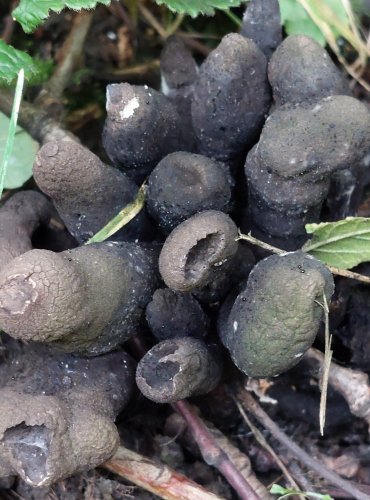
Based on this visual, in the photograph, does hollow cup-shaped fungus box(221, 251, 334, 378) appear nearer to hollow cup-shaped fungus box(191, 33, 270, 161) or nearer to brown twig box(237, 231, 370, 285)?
brown twig box(237, 231, 370, 285)

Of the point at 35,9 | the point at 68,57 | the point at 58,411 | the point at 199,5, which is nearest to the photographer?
the point at 58,411

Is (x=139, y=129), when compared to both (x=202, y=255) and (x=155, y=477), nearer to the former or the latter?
(x=202, y=255)

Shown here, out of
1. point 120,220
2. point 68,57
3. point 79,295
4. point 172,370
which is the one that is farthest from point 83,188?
point 68,57

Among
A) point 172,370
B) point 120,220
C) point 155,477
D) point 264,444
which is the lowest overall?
point 264,444

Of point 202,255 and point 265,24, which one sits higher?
point 265,24

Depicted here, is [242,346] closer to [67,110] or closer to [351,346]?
[351,346]
